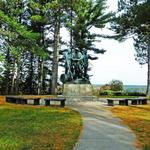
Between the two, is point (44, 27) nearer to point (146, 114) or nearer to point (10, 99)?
point (10, 99)

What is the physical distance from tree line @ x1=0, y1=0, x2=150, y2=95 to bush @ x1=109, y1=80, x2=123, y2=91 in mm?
3333

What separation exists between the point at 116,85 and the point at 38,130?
28.3 meters

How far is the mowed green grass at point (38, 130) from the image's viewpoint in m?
10.5

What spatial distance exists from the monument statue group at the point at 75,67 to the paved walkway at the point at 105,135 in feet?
31.5

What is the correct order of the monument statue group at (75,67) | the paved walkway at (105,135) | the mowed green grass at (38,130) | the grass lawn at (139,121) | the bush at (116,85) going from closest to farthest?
the paved walkway at (105,135) < the mowed green grass at (38,130) < the grass lawn at (139,121) < the monument statue group at (75,67) < the bush at (116,85)

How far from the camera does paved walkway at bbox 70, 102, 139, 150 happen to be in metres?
10.1

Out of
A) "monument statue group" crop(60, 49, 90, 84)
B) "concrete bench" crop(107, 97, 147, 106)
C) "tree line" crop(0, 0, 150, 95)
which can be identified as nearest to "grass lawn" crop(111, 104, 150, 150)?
"concrete bench" crop(107, 97, 147, 106)

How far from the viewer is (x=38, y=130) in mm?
12984

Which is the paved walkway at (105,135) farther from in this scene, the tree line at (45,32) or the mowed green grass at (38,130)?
the tree line at (45,32)

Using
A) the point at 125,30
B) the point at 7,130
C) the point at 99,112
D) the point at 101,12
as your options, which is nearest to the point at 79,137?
the point at 7,130

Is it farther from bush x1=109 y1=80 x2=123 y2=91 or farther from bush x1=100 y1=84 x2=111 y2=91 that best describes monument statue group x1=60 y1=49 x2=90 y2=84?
bush x1=109 y1=80 x2=123 y2=91

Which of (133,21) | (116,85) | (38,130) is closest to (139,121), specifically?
(38,130)

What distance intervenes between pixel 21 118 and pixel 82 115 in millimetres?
2646

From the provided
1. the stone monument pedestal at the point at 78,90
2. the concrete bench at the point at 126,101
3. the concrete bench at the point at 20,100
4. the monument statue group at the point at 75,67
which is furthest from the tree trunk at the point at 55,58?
the concrete bench at the point at 126,101
